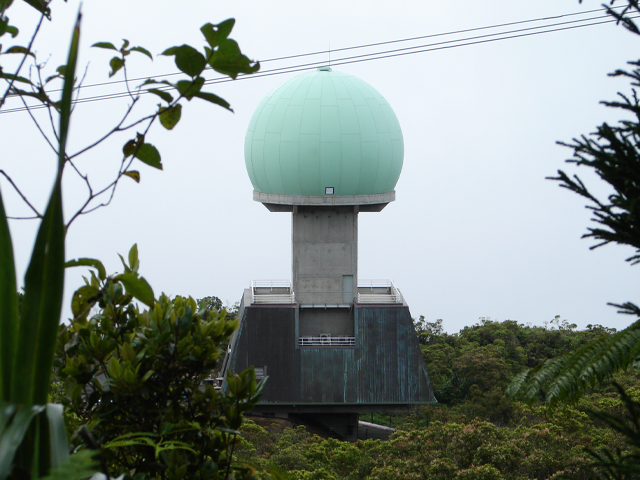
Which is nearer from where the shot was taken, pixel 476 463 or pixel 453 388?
pixel 476 463

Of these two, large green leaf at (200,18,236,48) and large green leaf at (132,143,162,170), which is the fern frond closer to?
large green leaf at (132,143,162,170)

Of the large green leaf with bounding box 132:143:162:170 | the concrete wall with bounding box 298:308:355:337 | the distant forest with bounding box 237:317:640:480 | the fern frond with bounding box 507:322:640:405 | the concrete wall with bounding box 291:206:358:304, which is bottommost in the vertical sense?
the distant forest with bounding box 237:317:640:480

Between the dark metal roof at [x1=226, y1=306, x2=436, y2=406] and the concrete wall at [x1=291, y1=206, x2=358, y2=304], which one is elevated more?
the concrete wall at [x1=291, y1=206, x2=358, y2=304]

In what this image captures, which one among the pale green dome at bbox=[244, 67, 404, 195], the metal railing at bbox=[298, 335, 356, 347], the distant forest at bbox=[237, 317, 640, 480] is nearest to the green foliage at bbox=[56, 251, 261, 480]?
the distant forest at bbox=[237, 317, 640, 480]

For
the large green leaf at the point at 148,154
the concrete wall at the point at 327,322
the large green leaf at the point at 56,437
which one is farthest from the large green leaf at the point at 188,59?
the concrete wall at the point at 327,322

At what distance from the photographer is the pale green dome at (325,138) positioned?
57.5ft

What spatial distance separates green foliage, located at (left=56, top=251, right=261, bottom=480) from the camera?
3602mm

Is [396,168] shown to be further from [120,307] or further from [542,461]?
[120,307]

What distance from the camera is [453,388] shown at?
21.1 metres

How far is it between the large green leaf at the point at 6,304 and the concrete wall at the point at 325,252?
16405mm

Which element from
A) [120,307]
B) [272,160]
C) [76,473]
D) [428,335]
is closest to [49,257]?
[76,473]

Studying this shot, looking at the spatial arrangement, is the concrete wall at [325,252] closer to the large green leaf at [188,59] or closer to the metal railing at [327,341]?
the metal railing at [327,341]

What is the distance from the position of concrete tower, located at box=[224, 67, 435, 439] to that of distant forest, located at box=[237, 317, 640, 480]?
1289 mm

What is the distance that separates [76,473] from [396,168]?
17.1m
